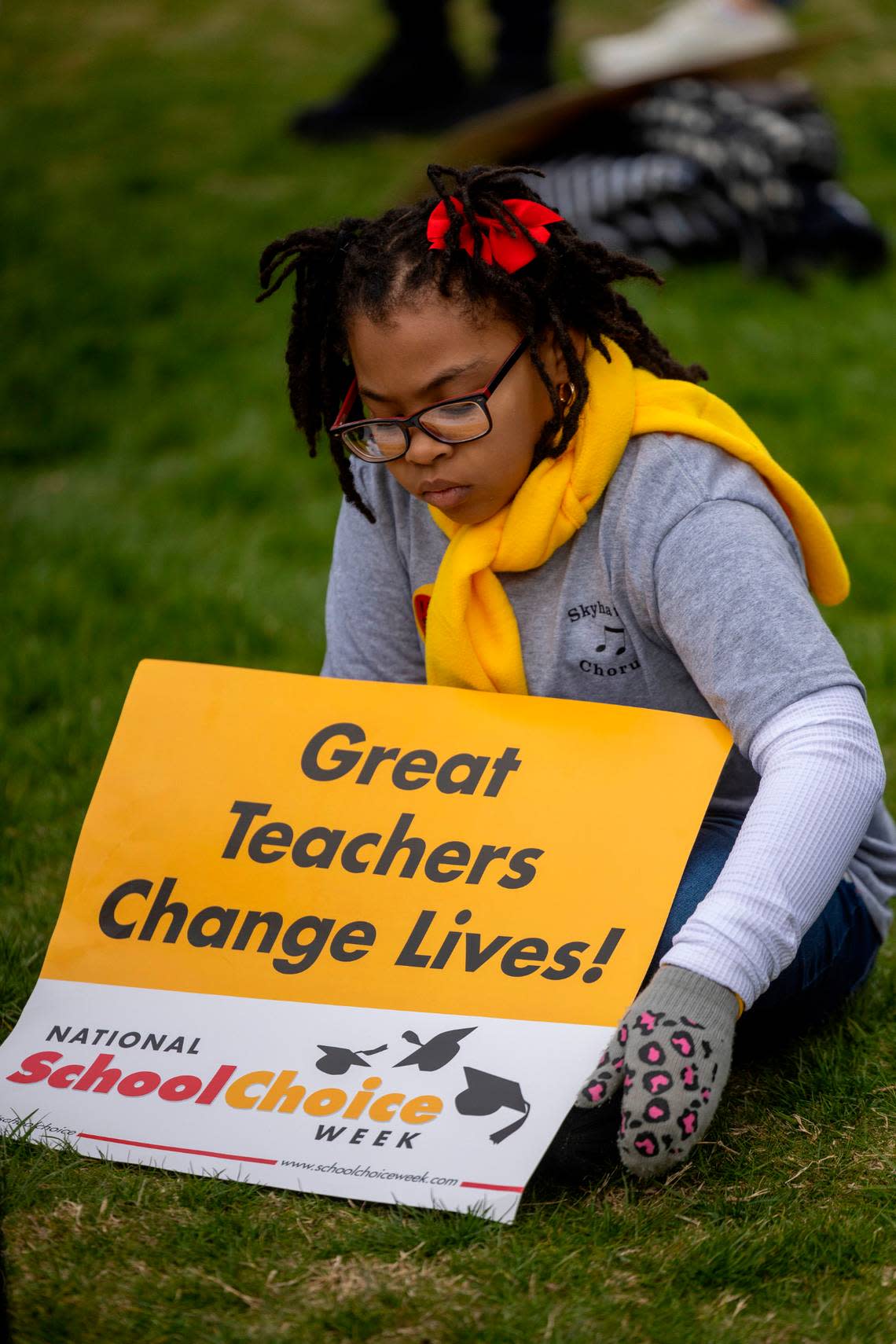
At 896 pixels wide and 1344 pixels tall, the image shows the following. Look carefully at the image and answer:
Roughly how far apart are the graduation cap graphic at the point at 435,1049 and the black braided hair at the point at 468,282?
78 cm

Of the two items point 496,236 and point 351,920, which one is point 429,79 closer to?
point 496,236

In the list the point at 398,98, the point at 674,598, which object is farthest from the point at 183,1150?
the point at 398,98

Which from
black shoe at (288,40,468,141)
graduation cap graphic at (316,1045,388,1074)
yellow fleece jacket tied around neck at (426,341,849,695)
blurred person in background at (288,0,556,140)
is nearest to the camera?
graduation cap graphic at (316,1045,388,1074)

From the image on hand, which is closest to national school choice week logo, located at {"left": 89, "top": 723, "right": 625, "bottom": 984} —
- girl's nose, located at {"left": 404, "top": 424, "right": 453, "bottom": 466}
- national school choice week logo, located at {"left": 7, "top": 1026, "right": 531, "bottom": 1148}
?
national school choice week logo, located at {"left": 7, "top": 1026, "right": 531, "bottom": 1148}

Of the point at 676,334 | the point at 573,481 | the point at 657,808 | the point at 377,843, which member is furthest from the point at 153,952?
the point at 676,334

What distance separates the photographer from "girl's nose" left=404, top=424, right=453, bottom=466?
6.40 feet

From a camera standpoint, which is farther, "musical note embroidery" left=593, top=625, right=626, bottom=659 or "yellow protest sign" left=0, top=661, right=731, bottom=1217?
"musical note embroidery" left=593, top=625, right=626, bottom=659

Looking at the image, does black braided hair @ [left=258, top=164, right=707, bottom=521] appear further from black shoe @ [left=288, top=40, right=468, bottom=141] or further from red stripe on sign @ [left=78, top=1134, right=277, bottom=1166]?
black shoe @ [left=288, top=40, right=468, bottom=141]

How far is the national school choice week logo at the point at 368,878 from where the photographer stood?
1.95 metres

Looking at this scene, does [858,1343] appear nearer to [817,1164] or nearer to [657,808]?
[817,1164]

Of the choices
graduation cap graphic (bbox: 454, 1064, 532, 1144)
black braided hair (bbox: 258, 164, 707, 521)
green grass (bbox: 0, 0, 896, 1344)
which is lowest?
green grass (bbox: 0, 0, 896, 1344)

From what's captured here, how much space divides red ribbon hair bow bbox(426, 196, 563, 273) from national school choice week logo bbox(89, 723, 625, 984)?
2.21 ft

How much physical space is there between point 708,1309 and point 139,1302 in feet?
2.04

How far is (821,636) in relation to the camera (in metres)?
1.86
